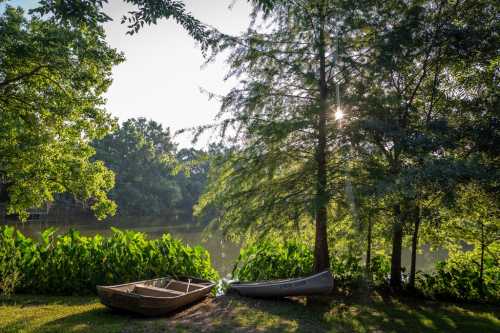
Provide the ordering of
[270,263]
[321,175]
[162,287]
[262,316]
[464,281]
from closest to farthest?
[262,316] → [321,175] → [162,287] → [464,281] → [270,263]

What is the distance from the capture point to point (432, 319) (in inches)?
313

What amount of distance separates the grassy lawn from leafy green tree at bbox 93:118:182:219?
44.7 metres

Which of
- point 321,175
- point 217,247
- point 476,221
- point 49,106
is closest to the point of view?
point 321,175

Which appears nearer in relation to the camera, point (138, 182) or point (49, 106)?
point (49, 106)

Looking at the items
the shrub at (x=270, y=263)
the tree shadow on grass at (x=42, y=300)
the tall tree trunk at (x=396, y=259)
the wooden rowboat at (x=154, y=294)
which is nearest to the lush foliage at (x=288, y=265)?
the shrub at (x=270, y=263)

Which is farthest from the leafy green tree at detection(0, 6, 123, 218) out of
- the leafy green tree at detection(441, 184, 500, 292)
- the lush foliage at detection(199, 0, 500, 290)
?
the leafy green tree at detection(441, 184, 500, 292)

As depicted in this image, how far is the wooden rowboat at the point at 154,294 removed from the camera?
24.4ft

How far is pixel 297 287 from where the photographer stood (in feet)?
28.2

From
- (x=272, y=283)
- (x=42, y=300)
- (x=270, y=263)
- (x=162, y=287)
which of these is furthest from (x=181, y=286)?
(x=42, y=300)

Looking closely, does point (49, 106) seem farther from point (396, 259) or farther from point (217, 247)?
point (217, 247)

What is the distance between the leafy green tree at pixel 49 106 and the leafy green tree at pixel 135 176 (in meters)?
39.5

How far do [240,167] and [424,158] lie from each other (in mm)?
4165

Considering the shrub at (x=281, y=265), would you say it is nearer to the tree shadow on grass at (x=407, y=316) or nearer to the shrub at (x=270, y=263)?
the shrub at (x=270, y=263)

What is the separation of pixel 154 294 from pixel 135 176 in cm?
4763
